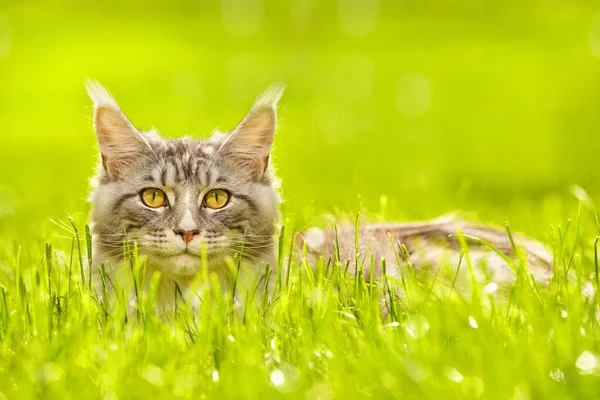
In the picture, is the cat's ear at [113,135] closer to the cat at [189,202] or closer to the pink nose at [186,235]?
the cat at [189,202]

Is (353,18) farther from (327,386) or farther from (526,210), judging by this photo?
(327,386)

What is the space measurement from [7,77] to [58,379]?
1130 cm

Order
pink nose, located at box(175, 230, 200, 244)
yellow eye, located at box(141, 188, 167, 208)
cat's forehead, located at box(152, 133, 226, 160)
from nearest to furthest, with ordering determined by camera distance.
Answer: pink nose, located at box(175, 230, 200, 244) < yellow eye, located at box(141, 188, 167, 208) < cat's forehead, located at box(152, 133, 226, 160)

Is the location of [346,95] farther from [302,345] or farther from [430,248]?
[302,345]

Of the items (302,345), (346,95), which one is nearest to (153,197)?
(302,345)

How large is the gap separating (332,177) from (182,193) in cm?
380

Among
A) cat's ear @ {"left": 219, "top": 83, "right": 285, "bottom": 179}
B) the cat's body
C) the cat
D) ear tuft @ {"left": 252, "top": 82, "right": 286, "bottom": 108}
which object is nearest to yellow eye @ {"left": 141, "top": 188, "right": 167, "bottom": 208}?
the cat

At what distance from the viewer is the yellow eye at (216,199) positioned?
8.71ft

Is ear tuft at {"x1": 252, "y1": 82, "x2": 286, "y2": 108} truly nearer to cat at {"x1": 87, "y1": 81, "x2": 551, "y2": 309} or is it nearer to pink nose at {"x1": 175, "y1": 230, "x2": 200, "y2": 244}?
cat at {"x1": 87, "y1": 81, "x2": 551, "y2": 309}

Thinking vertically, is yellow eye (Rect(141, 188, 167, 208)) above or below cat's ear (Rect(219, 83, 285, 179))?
below

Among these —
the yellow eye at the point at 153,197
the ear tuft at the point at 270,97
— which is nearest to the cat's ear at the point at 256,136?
the ear tuft at the point at 270,97

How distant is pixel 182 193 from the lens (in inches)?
102

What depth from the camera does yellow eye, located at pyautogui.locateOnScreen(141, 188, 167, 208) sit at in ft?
8.61

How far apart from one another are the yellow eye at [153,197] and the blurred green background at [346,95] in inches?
23.9
